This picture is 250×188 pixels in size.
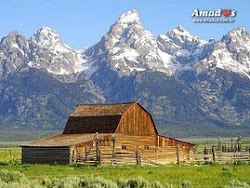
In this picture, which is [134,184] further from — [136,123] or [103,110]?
[103,110]

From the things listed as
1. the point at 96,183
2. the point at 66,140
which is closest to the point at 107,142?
the point at 66,140

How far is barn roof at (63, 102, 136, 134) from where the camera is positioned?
67.6 meters

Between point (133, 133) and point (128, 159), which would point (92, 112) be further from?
point (128, 159)

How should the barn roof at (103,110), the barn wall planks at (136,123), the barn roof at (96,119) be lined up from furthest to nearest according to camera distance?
the barn roof at (103,110), the barn wall planks at (136,123), the barn roof at (96,119)

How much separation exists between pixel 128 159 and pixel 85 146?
6248mm

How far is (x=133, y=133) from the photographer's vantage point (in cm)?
6900

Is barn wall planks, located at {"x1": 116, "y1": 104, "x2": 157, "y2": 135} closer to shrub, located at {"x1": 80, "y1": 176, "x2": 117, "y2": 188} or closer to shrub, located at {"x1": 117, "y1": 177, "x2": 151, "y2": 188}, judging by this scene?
shrub, located at {"x1": 80, "y1": 176, "x2": 117, "y2": 188}

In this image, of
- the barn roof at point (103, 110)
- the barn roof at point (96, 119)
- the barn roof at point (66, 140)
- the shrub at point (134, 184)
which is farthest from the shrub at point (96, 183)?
the barn roof at point (103, 110)

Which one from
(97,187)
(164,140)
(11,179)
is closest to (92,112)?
(164,140)

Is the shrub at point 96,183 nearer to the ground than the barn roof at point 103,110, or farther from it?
nearer to the ground

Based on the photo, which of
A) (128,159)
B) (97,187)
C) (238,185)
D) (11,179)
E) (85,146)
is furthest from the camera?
(85,146)

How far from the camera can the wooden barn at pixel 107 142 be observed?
59.5 meters

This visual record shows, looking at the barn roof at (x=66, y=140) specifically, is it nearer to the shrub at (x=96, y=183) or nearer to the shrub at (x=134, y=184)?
the shrub at (x=96, y=183)

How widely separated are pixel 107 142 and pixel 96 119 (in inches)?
239
